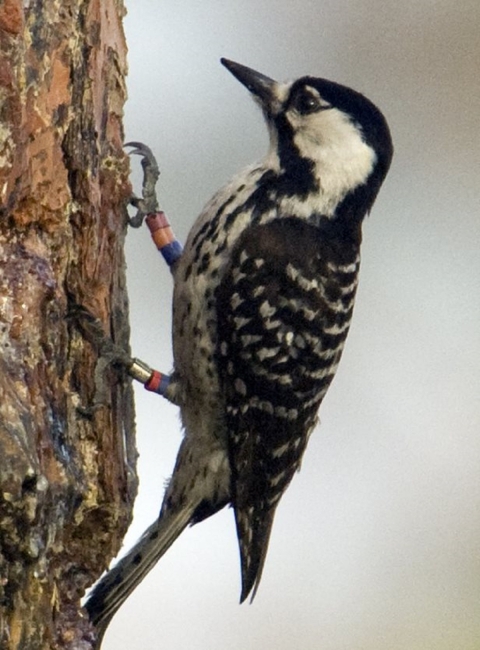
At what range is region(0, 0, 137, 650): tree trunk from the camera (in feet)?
10.5

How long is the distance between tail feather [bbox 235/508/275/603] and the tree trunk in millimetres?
625

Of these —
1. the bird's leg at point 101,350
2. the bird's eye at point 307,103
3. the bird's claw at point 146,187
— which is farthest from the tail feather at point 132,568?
the bird's eye at point 307,103

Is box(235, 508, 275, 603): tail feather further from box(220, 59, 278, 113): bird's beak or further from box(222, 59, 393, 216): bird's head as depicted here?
box(220, 59, 278, 113): bird's beak

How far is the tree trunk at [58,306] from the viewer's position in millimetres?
3215

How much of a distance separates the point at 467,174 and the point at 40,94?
12.9 feet

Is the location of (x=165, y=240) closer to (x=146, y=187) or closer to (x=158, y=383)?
(x=146, y=187)

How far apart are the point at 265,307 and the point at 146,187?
2.22 feet

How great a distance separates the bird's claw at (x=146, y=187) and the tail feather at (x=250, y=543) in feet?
3.31

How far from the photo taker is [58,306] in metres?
3.69

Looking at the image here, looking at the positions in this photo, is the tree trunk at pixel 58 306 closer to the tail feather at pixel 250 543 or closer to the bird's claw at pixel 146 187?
the bird's claw at pixel 146 187

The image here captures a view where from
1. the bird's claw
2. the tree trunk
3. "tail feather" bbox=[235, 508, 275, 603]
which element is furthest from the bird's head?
"tail feather" bbox=[235, 508, 275, 603]

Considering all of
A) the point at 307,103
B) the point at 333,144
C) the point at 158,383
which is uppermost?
the point at 307,103

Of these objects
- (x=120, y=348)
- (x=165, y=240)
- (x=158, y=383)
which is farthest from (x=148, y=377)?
(x=165, y=240)

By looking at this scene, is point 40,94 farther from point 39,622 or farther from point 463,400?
point 463,400
